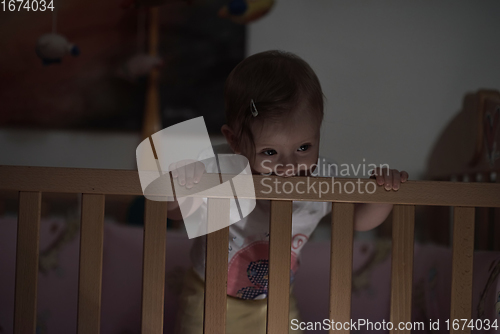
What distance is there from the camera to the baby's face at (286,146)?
0.84 m

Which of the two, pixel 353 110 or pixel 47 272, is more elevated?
pixel 353 110

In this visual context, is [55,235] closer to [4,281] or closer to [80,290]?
[4,281]

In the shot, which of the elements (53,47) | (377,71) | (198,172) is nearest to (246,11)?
(377,71)

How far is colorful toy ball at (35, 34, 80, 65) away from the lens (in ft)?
5.28

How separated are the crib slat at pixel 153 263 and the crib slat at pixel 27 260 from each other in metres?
0.14

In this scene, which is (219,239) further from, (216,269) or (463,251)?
(463,251)

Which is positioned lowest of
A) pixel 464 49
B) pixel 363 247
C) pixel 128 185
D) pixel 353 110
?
pixel 363 247

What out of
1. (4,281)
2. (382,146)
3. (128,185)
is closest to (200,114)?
(382,146)

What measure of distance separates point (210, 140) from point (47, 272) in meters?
0.69

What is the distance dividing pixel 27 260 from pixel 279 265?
321 mm

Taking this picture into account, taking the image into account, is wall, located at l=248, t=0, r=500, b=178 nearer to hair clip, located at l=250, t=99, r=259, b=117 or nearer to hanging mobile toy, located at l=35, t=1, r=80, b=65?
hanging mobile toy, located at l=35, t=1, r=80, b=65

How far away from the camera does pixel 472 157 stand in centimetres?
145

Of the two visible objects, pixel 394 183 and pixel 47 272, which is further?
pixel 47 272

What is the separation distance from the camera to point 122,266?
1.44 m
